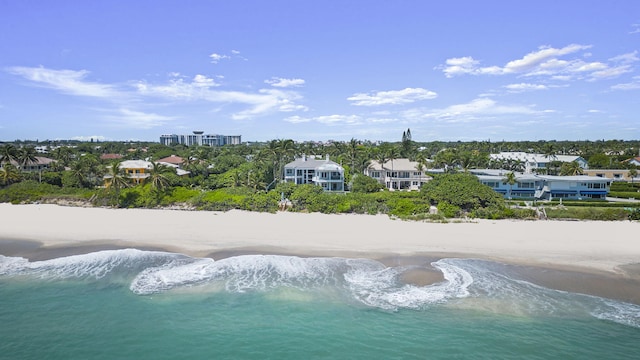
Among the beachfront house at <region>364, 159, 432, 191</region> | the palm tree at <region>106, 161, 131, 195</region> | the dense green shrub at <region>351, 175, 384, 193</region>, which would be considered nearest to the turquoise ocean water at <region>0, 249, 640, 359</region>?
the palm tree at <region>106, 161, 131, 195</region>

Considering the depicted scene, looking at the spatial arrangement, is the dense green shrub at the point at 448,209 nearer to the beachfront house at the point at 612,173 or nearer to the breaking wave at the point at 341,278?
the breaking wave at the point at 341,278

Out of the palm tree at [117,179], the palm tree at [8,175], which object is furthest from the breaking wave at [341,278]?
the palm tree at [8,175]

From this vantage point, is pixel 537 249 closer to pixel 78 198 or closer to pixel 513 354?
pixel 513 354

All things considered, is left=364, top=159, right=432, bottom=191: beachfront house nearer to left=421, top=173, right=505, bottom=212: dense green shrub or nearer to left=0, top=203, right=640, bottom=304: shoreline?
left=421, top=173, right=505, bottom=212: dense green shrub

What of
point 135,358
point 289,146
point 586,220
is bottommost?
point 135,358

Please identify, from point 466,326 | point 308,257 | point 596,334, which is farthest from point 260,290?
point 596,334

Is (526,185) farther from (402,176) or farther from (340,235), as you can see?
(340,235)

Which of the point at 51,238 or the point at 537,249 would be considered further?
the point at 51,238
